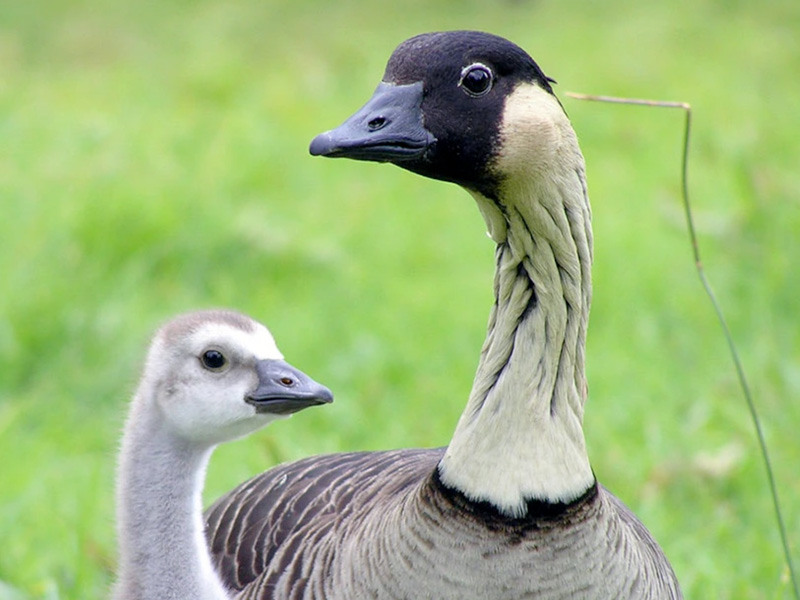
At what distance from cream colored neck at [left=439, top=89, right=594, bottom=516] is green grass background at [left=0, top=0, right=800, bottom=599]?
1.31 meters

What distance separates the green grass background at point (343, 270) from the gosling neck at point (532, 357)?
4.31 feet

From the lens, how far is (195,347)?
3.09 m

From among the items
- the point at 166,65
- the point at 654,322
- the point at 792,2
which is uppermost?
the point at 792,2

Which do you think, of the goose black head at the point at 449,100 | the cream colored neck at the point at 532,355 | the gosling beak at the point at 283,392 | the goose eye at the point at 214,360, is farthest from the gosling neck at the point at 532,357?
the goose eye at the point at 214,360

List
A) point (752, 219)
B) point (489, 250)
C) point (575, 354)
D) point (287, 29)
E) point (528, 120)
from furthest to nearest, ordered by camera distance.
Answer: point (287, 29), point (489, 250), point (752, 219), point (575, 354), point (528, 120)

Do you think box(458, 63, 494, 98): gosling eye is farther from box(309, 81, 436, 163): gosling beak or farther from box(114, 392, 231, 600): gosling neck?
box(114, 392, 231, 600): gosling neck

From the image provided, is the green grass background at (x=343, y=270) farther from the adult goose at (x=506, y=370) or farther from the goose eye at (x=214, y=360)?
the adult goose at (x=506, y=370)

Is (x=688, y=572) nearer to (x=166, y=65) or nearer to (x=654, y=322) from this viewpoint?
(x=654, y=322)

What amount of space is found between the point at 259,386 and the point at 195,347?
7.9 inches

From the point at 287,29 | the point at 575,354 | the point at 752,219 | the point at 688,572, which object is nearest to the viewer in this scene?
the point at 575,354

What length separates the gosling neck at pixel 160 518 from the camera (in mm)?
3016

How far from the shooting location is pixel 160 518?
3.06 meters

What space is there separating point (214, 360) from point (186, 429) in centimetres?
19

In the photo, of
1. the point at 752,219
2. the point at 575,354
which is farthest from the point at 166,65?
the point at 575,354
